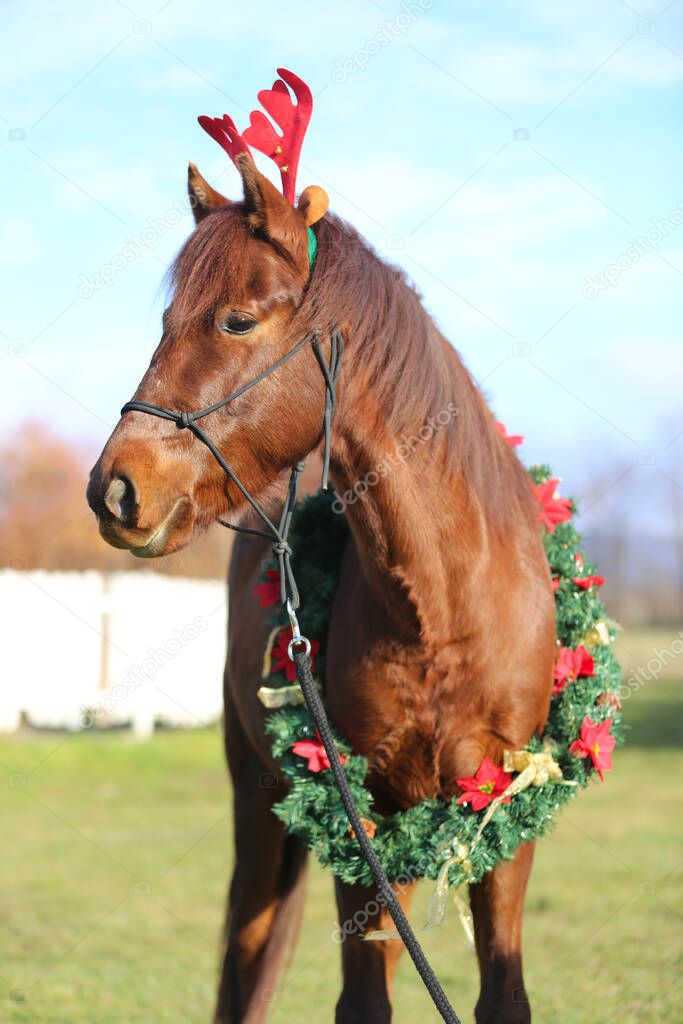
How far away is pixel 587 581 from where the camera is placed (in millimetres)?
3521

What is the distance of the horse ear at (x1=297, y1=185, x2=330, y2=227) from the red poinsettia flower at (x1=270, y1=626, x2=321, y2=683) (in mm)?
1291

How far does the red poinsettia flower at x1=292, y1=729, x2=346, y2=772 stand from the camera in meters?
3.13

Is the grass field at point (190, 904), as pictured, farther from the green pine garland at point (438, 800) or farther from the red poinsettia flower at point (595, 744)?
the green pine garland at point (438, 800)

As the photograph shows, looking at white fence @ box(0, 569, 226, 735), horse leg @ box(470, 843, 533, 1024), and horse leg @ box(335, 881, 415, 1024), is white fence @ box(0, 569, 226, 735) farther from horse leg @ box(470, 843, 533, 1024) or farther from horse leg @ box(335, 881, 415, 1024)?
horse leg @ box(470, 843, 533, 1024)

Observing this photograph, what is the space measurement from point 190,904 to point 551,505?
4.54 m

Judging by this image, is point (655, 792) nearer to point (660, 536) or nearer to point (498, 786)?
point (498, 786)

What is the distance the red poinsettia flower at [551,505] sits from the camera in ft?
11.7

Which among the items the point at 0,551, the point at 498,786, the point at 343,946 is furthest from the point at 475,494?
the point at 0,551

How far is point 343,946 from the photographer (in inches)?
128

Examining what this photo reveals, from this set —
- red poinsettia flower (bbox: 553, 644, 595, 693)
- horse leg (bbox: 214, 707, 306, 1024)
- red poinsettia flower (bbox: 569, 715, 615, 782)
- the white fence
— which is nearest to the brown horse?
red poinsettia flower (bbox: 553, 644, 595, 693)

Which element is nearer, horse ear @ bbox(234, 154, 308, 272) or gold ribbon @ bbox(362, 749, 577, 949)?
horse ear @ bbox(234, 154, 308, 272)

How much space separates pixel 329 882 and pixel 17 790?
4.02 m

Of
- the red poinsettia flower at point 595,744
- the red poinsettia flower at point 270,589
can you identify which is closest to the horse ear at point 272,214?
the red poinsettia flower at point 270,589

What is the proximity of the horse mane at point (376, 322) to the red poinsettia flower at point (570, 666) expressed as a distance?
0.48m
